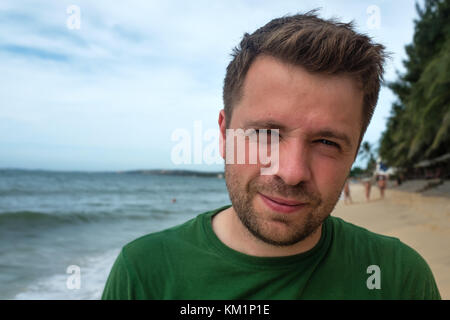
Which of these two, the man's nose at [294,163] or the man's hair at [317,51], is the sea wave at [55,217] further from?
the man's nose at [294,163]

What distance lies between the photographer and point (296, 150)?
1.29 metres

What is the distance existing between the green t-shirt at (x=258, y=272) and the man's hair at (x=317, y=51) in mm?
545

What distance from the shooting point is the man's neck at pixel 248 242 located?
1.37 metres

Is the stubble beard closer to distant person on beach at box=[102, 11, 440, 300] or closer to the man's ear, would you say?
distant person on beach at box=[102, 11, 440, 300]

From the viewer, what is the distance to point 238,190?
1.38 meters

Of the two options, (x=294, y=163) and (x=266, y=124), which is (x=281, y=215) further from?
(x=266, y=124)

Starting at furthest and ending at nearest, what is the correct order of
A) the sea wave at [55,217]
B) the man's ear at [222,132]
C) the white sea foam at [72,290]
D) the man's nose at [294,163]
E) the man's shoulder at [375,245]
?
the sea wave at [55,217] → the white sea foam at [72,290] → the man's ear at [222,132] → the man's shoulder at [375,245] → the man's nose at [294,163]

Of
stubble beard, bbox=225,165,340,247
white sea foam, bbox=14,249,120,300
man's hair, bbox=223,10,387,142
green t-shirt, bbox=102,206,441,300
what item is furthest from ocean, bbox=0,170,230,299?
man's hair, bbox=223,10,387,142

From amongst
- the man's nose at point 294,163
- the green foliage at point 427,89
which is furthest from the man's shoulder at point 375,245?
the green foliage at point 427,89

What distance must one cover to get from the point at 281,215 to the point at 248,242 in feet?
0.64

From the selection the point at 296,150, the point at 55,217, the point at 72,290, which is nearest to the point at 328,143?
the point at 296,150
